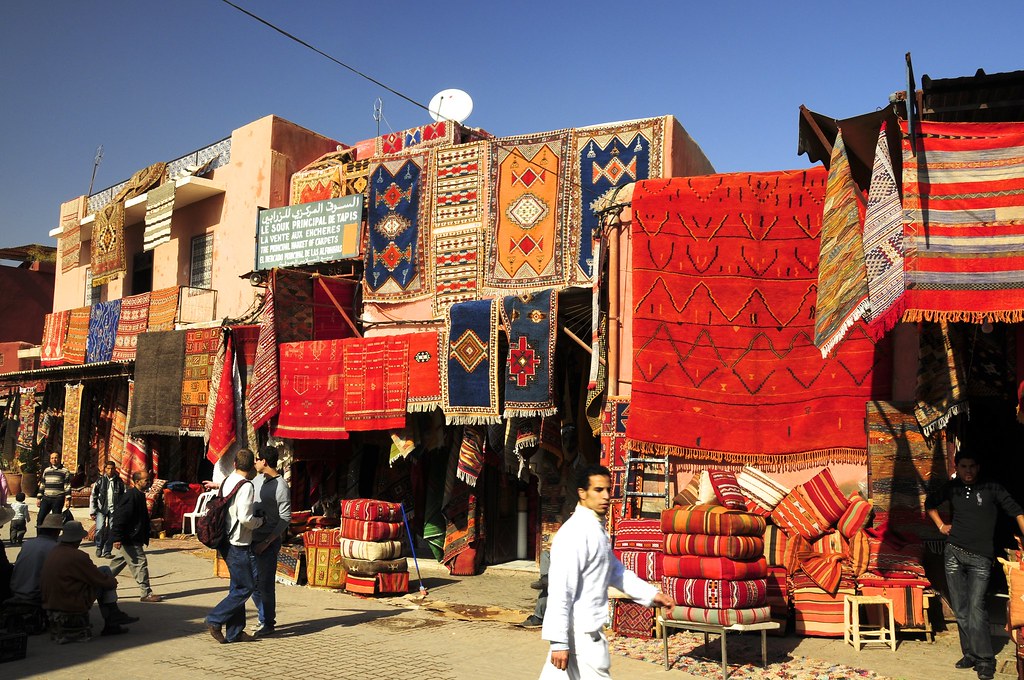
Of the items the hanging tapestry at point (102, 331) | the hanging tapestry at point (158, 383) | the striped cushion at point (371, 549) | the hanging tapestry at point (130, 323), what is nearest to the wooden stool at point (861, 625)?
the striped cushion at point (371, 549)

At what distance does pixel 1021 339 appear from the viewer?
747cm

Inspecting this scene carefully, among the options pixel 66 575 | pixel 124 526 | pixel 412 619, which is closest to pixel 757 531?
pixel 412 619

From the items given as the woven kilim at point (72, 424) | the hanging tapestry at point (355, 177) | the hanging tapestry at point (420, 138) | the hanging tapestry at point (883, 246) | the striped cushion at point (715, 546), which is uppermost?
the hanging tapestry at point (420, 138)

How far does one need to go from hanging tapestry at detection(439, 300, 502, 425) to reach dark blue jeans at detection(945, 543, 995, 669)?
5427 millimetres

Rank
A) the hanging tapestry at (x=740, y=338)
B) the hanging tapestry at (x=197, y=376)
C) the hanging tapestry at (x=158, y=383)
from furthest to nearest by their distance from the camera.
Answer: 1. the hanging tapestry at (x=158, y=383)
2. the hanging tapestry at (x=197, y=376)
3. the hanging tapestry at (x=740, y=338)

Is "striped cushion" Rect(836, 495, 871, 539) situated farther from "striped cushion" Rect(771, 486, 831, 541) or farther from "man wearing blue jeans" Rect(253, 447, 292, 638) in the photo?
"man wearing blue jeans" Rect(253, 447, 292, 638)

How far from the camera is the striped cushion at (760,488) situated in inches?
341

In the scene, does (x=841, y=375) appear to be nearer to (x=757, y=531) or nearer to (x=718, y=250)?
(x=718, y=250)

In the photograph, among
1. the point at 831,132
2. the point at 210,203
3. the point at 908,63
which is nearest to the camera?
the point at 908,63

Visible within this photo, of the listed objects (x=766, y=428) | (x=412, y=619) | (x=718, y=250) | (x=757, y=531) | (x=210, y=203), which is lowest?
(x=412, y=619)

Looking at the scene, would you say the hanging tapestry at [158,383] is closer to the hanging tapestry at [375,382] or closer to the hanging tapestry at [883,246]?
the hanging tapestry at [375,382]

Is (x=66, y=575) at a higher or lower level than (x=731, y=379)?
lower

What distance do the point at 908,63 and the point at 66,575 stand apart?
302 inches

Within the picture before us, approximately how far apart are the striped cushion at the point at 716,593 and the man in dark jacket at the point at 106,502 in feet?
24.3
